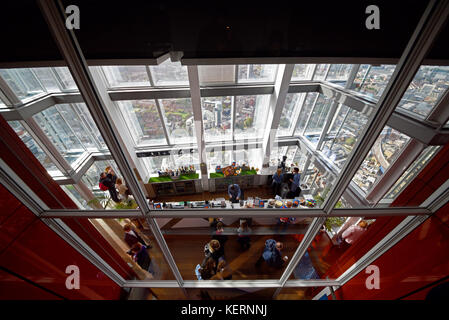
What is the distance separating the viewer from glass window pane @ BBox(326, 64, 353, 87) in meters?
3.37

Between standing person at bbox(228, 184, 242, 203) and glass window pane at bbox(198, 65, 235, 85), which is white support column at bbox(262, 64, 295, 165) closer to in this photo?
glass window pane at bbox(198, 65, 235, 85)

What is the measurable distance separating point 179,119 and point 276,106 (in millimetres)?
2802

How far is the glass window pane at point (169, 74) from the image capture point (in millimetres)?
3950

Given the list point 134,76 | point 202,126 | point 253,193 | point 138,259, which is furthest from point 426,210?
point 134,76

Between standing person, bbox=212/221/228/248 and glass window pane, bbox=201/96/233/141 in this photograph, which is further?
glass window pane, bbox=201/96/233/141

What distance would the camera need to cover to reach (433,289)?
4.38 ft

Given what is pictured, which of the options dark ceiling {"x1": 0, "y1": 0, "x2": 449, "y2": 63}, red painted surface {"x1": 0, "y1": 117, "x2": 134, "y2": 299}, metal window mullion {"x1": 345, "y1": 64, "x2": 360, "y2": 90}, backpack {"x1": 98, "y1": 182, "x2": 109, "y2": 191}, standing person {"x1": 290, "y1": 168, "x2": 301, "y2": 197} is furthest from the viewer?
standing person {"x1": 290, "y1": 168, "x2": 301, "y2": 197}

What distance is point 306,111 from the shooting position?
5160 mm

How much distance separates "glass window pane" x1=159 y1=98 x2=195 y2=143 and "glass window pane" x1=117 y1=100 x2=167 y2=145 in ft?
0.89

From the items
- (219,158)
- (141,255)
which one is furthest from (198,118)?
(141,255)

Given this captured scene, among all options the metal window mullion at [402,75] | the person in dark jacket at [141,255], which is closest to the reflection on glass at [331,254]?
the metal window mullion at [402,75]

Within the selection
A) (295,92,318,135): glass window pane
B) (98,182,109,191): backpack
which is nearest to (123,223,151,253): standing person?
(98,182,109,191): backpack

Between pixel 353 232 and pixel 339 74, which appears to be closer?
pixel 353 232

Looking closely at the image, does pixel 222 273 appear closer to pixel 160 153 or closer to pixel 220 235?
pixel 220 235
